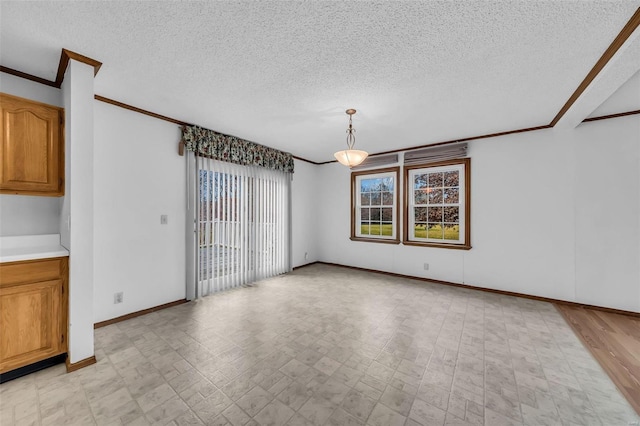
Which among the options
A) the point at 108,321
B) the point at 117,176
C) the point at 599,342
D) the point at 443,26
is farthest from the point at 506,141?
the point at 108,321

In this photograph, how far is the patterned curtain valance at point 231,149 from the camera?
3.61 metres

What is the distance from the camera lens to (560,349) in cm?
239

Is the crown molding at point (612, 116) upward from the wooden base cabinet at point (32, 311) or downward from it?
upward

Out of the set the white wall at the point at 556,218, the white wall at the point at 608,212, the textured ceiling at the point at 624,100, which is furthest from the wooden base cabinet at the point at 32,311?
the white wall at the point at 608,212

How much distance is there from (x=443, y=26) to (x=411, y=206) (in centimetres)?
352

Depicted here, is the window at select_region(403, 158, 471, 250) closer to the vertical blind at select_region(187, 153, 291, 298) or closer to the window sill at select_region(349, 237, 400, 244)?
the window sill at select_region(349, 237, 400, 244)

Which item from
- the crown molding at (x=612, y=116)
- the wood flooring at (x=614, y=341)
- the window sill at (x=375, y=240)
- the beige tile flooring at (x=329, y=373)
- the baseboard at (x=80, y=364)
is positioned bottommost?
the wood flooring at (x=614, y=341)

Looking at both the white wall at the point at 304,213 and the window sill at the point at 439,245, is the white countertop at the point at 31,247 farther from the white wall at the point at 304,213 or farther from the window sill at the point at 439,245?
the window sill at the point at 439,245

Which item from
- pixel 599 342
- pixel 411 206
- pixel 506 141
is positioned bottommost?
pixel 599 342

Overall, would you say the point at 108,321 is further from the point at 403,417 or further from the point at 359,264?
the point at 359,264

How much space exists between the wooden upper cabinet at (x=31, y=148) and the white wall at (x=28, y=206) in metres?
0.35

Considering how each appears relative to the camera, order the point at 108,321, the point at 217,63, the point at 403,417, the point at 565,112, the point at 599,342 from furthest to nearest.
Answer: the point at 565,112
the point at 108,321
the point at 599,342
the point at 217,63
the point at 403,417

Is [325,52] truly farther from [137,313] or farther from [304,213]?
[304,213]

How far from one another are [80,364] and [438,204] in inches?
202
